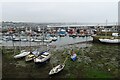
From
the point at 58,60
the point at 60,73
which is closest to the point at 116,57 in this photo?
the point at 58,60

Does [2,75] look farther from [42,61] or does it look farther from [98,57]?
[98,57]

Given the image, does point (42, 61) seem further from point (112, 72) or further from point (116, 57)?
point (116, 57)

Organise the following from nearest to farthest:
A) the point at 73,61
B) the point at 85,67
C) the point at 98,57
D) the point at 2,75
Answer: the point at 2,75, the point at 85,67, the point at 73,61, the point at 98,57

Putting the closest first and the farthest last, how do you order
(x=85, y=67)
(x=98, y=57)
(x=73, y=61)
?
(x=85, y=67), (x=73, y=61), (x=98, y=57)

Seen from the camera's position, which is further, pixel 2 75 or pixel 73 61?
pixel 73 61

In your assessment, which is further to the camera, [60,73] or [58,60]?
[58,60]

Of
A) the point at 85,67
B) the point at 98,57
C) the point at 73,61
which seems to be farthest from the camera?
the point at 98,57

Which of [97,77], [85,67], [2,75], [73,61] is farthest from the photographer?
[73,61]

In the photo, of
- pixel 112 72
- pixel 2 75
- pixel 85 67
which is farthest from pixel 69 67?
pixel 2 75

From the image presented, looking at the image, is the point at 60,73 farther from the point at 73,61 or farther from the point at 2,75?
the point at 2,75
